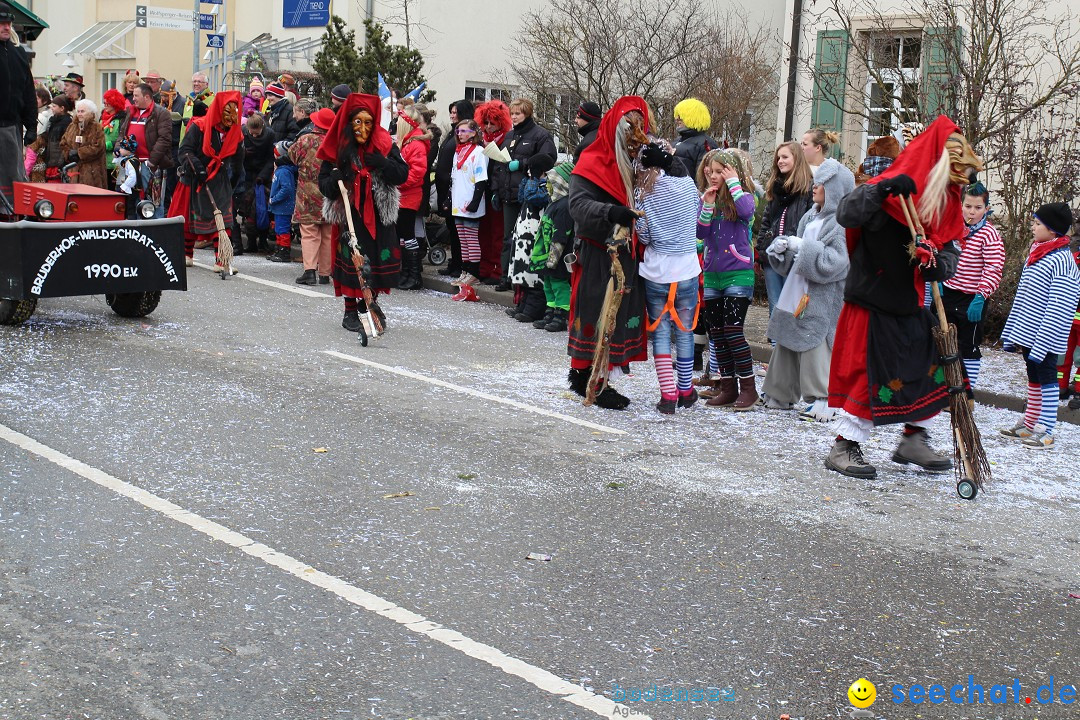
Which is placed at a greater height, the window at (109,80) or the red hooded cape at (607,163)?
the window at (109,80)

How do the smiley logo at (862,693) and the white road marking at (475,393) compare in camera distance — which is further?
the white road marking at (475,393)

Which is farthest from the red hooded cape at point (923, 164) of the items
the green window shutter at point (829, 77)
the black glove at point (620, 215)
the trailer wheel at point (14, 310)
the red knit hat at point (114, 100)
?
the red knit hat at point (114, 100)

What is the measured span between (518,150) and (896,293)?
19.2ft

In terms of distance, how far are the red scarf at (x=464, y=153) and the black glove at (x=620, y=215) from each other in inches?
221

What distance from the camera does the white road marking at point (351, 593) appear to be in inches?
155

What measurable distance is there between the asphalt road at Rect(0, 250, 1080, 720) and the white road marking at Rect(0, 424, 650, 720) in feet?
0.05

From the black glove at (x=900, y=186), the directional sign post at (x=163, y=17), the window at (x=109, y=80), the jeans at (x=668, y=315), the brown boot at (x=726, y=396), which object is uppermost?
the directional sign post at (x=163, y=17)

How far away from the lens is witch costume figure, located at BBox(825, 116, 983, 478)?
6.31 metres

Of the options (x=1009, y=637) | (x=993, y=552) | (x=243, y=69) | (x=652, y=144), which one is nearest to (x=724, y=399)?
(x=652, y=144)

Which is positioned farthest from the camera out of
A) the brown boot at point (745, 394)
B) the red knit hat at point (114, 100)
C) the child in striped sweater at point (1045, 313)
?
the red knit hat at point (114, 100)

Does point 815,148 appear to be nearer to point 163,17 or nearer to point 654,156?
point 654,156

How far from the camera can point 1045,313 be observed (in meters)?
7.63

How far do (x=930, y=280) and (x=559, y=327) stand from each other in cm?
505

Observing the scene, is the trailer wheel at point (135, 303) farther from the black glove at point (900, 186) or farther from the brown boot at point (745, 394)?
the black glove at point (900, 186)
